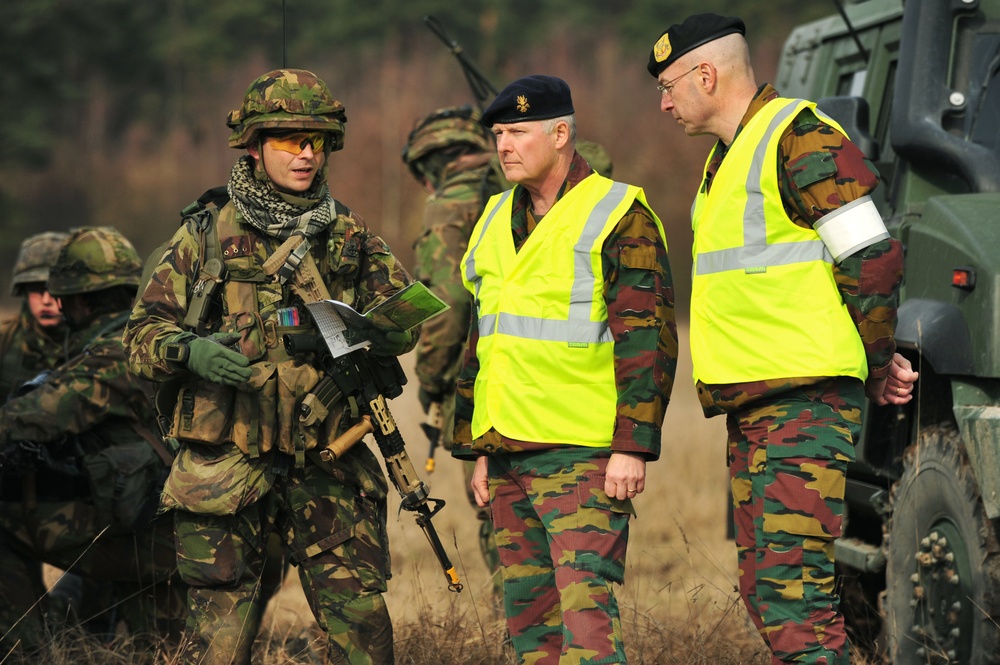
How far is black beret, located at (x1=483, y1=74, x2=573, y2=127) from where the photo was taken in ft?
14.6

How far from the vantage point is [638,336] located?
169 inches

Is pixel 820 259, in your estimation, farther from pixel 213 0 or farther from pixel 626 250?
pixel 213 0

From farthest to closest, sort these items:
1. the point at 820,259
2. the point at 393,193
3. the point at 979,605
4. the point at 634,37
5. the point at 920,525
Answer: the point at 634,37 → the point at 393,193 → the point at 920,525 → the point at 979,605 → the point at 820,259

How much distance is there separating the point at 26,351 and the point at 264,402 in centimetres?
262

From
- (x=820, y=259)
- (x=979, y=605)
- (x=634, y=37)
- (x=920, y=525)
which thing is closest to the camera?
(x=820, y=259)

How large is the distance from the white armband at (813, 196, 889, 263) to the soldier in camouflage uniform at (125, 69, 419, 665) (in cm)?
136

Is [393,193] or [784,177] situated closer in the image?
[784,177]

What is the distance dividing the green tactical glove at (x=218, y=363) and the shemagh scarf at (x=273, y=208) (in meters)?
0.45

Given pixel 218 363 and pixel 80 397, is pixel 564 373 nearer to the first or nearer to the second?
pixel 218 363

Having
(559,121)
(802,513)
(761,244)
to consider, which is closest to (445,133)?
(559,121)

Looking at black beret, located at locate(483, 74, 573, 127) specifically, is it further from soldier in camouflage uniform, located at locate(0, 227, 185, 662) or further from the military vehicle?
soldier in camouflage uniform, located at locate(0, 227, 185, 662)

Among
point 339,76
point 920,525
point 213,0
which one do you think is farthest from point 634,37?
point 920,525

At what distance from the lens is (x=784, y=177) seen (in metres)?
4.13

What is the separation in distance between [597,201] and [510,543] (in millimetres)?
994
